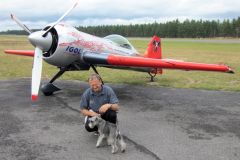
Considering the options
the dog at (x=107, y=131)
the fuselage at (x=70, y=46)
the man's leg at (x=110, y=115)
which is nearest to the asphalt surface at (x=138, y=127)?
the dog at (x=107, y=131)

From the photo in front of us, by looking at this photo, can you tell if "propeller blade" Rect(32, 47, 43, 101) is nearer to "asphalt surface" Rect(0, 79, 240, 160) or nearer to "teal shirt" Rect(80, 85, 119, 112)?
"asphalt surface" Rect(0, 79, 240, 160)

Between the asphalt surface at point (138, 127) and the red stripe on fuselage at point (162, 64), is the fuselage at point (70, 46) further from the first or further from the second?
the asphalt surface at point (138, 127)

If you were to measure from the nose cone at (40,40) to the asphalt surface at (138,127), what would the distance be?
5.00 feet

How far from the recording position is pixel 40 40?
9281 millimetres

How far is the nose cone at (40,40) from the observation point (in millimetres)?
9273

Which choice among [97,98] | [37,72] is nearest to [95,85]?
[97,98]

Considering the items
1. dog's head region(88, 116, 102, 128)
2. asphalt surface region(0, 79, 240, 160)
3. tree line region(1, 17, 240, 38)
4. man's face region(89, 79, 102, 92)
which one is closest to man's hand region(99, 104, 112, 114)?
dog's head region(88, 116, 102, 128)

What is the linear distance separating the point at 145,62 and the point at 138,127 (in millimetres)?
2871

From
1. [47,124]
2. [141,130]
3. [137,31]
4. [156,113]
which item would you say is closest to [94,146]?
[141,130]

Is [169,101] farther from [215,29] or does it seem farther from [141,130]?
[215,29]

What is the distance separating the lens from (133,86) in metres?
12.5

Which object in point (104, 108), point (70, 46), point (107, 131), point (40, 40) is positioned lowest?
point (107, 131)

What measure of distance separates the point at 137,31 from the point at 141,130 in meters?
151

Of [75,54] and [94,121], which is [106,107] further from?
[75,54]
